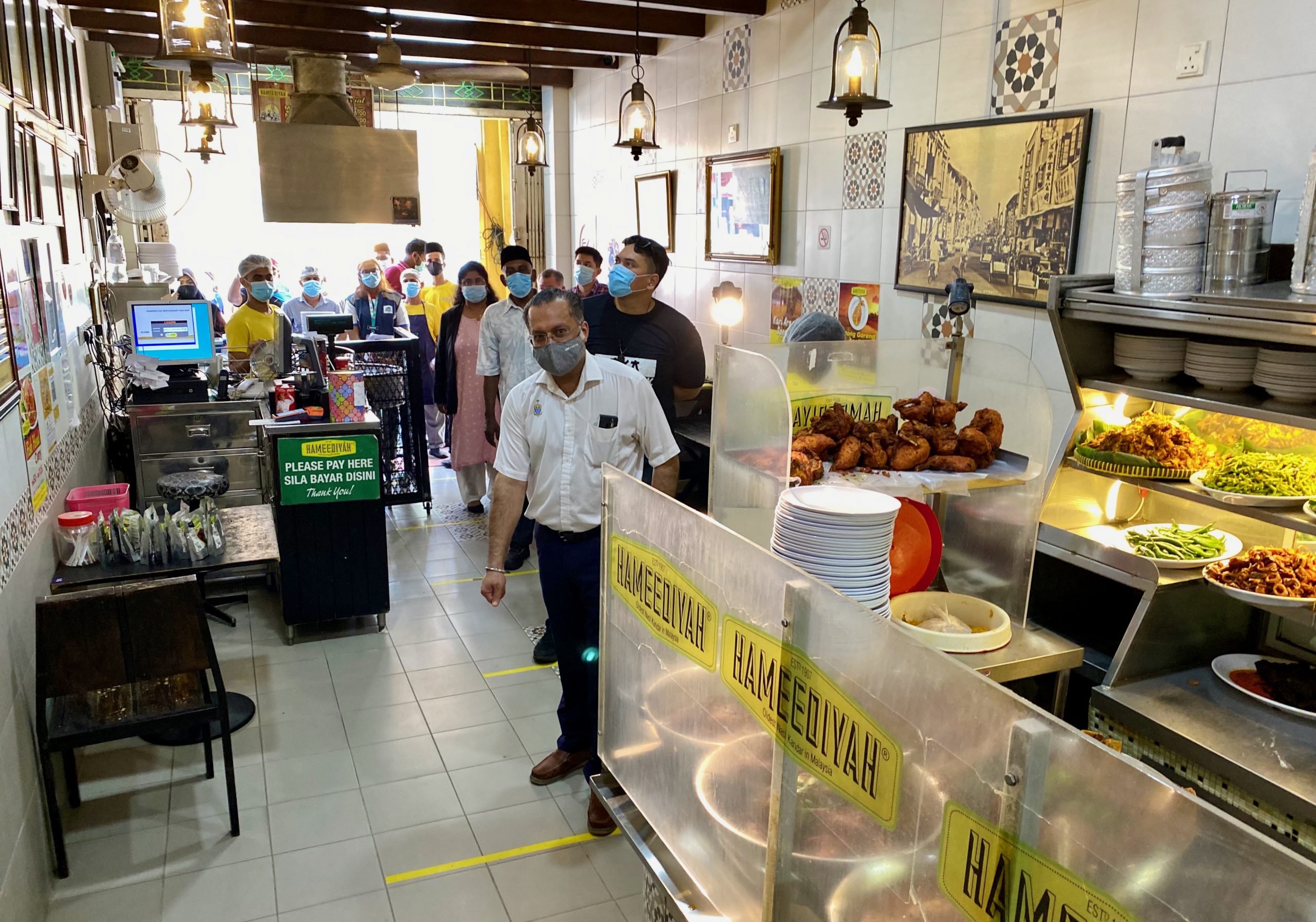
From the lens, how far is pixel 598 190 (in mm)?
9102

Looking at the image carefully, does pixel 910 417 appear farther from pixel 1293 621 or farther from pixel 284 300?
pixel 284 300

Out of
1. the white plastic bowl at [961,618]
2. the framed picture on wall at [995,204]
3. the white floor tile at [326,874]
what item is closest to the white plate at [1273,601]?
the white plastic bowl at [961,618]

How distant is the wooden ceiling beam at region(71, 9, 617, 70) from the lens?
6754 mm

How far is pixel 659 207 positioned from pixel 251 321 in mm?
3349

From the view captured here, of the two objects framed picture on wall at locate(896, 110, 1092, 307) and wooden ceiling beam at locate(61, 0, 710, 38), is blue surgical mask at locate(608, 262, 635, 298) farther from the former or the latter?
wooden ceiling beam at locate(61, 0, 710, 38)

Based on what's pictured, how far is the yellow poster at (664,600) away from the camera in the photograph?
1.68 m

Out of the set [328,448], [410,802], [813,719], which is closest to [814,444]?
[813,719]

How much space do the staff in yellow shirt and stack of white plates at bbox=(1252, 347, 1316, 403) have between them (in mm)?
5632

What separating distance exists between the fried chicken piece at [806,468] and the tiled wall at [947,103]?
1845 mm

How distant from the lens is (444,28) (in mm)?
7312

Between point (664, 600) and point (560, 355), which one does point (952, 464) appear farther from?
point (560, 355)

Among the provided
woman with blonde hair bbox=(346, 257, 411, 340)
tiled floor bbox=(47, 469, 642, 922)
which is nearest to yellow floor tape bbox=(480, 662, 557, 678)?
tiled floor bbox=(47, 469, 642, 922)

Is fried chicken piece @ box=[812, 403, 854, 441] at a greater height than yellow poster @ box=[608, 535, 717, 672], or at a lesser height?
greater

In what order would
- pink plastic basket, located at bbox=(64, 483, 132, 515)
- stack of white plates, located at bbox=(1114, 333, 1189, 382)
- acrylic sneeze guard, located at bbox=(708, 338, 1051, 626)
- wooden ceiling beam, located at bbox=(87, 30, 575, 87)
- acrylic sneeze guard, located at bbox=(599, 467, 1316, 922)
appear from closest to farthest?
acrylic sneeze guard, located at bbox=(599, 467, 1316, 922) → acrylic sneeze guard, located at bbox=(708, 338, 1051, 626) → stack of white plates, located at bbox=(1114, 333, 1189, 382) → pink plastic basket, located at bbox=(64, 483, 132, 515) → wooden ceiling beam, located at bbox=(87, 30, 575, 87)
